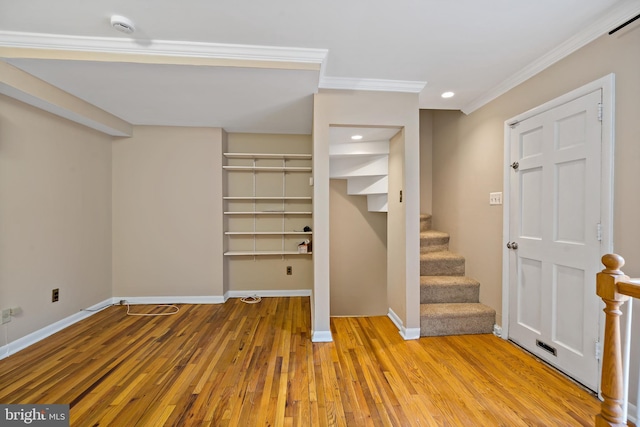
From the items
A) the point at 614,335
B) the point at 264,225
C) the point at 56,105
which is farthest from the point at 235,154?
the point at 614,335

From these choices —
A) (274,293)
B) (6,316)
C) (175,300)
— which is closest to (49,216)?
(6,316)

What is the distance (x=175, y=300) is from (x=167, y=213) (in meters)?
1.19

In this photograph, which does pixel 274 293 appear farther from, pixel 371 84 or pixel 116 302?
pixel 371 84

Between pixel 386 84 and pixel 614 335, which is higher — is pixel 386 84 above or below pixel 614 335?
above

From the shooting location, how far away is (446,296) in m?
2.90

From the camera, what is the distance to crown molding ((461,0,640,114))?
157 centimetres

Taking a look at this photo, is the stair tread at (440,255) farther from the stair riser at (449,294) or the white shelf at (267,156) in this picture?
the white shelf at (267,156)

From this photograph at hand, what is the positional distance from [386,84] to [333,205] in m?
2.55

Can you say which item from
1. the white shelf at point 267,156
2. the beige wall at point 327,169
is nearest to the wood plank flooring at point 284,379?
the beige wall at point 327,169

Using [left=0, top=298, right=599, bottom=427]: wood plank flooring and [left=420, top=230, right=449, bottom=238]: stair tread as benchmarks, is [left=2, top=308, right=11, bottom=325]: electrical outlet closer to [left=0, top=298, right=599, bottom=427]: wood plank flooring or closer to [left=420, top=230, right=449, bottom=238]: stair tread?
[left=0, top=298, right=599, bottom=427]: wood plank flooring

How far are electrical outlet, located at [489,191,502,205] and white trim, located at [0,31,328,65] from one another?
212 cm

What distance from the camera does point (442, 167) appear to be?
11.9ft

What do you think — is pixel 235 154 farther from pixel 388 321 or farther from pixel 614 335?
pixel 614 335

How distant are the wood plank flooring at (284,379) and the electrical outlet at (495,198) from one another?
1.35m
